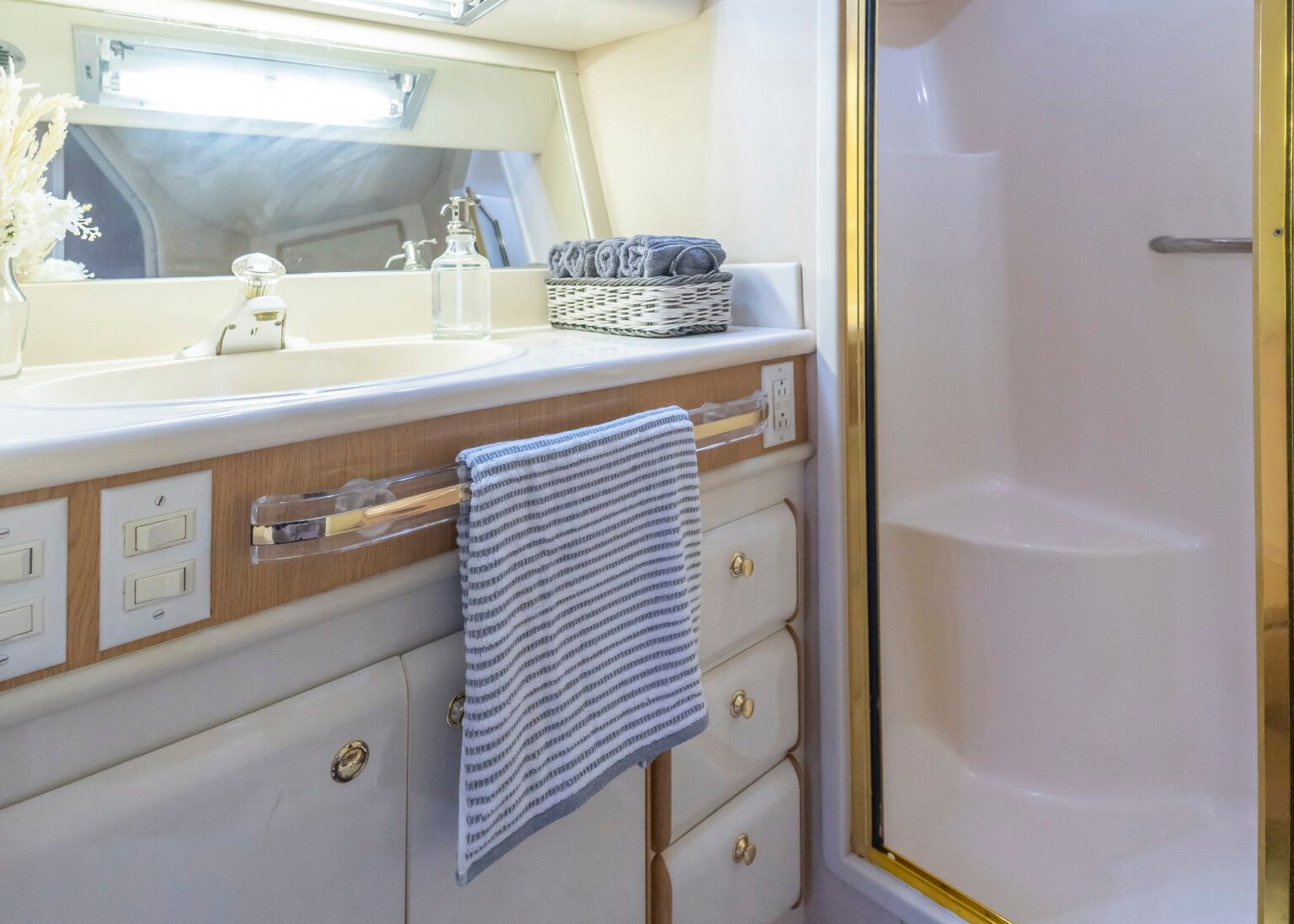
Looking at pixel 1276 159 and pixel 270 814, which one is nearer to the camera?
pixel 270 814

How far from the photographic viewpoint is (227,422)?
570 millimetres

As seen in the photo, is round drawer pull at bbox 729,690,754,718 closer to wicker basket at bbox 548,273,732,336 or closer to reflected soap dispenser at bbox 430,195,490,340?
wicker basket at bbox 548,273,732,336

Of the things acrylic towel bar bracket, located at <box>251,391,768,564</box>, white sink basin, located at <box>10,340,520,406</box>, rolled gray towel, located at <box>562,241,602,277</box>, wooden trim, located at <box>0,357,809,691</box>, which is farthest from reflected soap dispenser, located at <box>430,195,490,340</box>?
acrylic towel bar bracket, located at <box>251,391,768,564</box>

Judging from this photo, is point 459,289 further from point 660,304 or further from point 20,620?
point 20,620

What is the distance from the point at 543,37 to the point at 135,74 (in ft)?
2.02

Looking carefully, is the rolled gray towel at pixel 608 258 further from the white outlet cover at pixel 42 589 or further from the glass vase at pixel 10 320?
the white outlet cover at pixel 42 589

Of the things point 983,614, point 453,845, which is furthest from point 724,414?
point 983,614

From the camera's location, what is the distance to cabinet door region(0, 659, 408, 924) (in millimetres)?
524

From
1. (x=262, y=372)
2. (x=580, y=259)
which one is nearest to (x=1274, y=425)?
(x=580, y=259)

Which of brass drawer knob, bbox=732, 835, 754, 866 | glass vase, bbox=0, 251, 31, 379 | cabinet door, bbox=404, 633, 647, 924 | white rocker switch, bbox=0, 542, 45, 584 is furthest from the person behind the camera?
brass drawer knob, bbox=732, 835, 754, 866

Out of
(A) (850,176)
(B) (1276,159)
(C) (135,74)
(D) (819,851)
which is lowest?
(D) (819,851)

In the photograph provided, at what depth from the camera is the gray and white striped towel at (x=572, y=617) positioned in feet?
2.23

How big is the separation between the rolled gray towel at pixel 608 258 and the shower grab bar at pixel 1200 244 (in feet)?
2.66

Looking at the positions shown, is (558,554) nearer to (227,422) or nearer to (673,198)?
(227,422)
